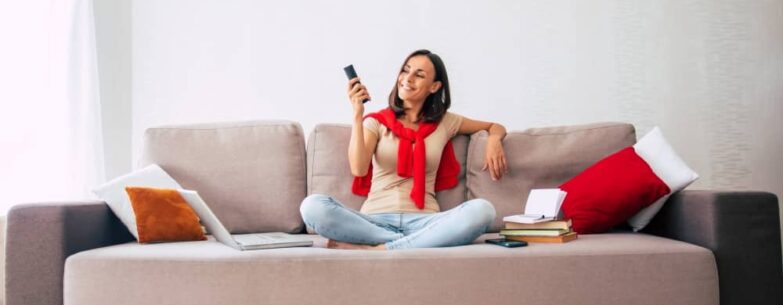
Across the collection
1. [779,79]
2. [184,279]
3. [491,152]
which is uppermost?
[779,79]

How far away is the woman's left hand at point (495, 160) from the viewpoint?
2537 mm

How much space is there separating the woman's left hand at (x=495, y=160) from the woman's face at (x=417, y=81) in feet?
1.13

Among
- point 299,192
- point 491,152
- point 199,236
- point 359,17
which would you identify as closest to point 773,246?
point 491,152

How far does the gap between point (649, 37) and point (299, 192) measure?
1897mm

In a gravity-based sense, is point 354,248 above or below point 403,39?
below

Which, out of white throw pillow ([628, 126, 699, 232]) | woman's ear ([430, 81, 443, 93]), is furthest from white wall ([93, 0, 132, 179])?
white throw pillow ([628, 126, 699, 232])

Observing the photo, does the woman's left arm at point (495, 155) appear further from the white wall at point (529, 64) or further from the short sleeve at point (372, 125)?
the white wall at point (529, 64)

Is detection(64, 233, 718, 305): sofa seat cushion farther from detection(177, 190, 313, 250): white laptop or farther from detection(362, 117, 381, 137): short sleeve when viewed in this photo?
detection(362, 117, 381, 137): short sleeve

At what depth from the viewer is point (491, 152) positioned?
2.55m

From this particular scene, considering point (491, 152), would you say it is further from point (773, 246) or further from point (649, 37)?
point (649, 37)

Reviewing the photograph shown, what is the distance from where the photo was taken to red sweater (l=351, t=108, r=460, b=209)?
2508 millimetres

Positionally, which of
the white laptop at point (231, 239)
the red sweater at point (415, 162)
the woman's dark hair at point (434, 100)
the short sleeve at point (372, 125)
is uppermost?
the woman's dark hair at point (434, 100)

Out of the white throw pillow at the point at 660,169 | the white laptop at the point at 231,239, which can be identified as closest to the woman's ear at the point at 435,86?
the white throw pillow at the point at 660,169

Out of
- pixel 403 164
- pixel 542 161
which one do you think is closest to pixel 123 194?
pixel 403 164
